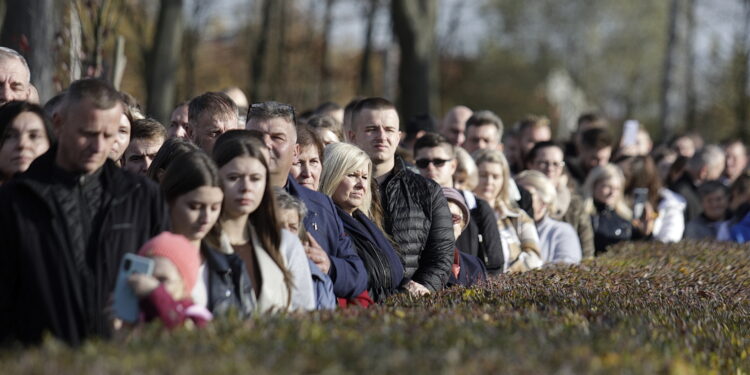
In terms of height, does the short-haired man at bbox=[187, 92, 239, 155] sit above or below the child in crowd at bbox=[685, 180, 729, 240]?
above

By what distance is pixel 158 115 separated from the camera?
19.3m

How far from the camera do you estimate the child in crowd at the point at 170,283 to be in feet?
15.9

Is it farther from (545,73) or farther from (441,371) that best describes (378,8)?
(441,371)

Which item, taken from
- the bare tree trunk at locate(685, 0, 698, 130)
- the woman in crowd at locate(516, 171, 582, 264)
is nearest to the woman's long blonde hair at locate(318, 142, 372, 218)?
the woman in crowd at locate(516, 171, 582, 264)

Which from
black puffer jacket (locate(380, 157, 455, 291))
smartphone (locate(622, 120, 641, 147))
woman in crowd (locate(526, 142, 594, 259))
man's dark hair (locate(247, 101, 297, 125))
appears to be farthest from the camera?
smartphone (locate(622, 120, 641, 147))

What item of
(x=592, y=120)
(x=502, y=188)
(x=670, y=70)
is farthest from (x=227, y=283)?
(x=670, y=70)

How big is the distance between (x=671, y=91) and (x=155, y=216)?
24.6 metres

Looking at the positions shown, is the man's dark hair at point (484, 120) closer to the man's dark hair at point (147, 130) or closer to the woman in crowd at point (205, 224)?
the man's dark hair at point (147, 130)

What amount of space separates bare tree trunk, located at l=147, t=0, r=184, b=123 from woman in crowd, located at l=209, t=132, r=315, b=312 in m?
14.2

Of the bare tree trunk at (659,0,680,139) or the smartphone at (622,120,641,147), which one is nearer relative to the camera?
the smartphone at (622,120,641,147)

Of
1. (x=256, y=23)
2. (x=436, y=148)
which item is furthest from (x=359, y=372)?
(x=256, y=23)

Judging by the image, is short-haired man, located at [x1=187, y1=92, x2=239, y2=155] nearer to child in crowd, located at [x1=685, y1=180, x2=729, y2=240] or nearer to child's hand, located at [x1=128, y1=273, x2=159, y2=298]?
child's hand, located at [x1=128, y1=273, x2=159, y2=298]

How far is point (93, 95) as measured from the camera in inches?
204

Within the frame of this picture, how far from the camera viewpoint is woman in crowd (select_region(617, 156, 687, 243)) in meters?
13.1
